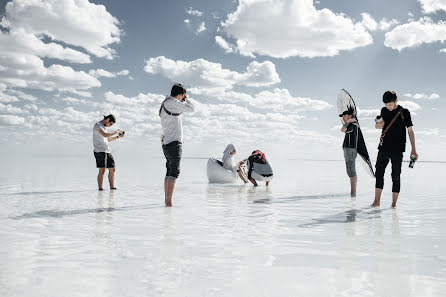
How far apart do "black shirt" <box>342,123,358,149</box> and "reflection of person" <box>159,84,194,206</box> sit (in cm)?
414

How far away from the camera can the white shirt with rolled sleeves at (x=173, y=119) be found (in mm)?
6738

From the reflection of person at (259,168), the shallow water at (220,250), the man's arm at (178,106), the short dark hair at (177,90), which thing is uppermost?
the short dark hair at (177,90)

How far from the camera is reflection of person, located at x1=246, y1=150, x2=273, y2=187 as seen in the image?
1074 centimetres

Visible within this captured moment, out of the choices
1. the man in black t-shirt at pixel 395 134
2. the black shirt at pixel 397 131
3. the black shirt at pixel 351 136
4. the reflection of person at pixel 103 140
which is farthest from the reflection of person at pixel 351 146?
the reflection of person at pixel 103 140

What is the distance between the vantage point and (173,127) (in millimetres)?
6809

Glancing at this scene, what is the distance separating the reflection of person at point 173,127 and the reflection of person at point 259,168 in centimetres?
427

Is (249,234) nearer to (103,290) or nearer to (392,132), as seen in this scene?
(103,290)

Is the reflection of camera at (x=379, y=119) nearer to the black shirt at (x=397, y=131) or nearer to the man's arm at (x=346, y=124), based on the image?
the black shirt at (x=397, y=131)

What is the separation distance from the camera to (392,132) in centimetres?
686

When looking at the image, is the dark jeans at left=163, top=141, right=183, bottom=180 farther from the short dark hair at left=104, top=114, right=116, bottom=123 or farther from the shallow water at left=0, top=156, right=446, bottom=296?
the short dark hair at left=104, top=114, right=116, bottom=123

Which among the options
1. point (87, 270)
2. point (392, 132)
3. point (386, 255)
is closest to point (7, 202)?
point (87, 270)

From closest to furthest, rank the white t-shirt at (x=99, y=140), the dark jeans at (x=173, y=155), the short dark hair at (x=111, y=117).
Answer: the dark jeans at (x=173, y=155), the white t-shirt at (x=99, y=140), the short dark hair at (x=111, y=117)

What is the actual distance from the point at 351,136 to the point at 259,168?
2.86 metres

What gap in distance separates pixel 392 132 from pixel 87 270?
5.81 meters
